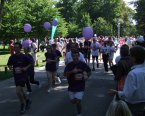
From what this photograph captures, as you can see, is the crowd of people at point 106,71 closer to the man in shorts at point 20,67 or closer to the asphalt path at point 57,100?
the man in shorts at point 20,67

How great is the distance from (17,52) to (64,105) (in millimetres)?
2113

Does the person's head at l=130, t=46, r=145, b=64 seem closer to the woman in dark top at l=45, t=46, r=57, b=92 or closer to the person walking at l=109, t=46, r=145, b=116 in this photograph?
the person walking at l=109, t=46, r=145, b=116

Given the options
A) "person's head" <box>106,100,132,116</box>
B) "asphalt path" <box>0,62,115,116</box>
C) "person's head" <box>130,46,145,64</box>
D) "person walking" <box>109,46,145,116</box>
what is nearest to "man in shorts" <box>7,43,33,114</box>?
"asphalt path" <box>0,62,115,116</box>

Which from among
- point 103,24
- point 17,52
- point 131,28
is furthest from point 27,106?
point 131,28

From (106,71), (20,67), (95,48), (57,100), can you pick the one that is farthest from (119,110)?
(95,48)

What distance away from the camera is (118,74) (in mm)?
7246

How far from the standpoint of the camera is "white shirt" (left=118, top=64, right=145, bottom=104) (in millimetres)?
5195

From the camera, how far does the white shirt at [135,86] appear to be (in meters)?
5.20

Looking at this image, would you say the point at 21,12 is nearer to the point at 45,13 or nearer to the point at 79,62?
the point at 45,13

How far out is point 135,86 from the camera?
17.1 ft

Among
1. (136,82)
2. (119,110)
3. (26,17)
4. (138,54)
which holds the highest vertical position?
(26,17)

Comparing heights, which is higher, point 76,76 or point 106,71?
point 76,76

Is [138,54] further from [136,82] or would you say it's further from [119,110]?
[119,110]

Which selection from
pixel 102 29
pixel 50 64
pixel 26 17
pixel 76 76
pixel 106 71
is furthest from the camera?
pixel 102 29
